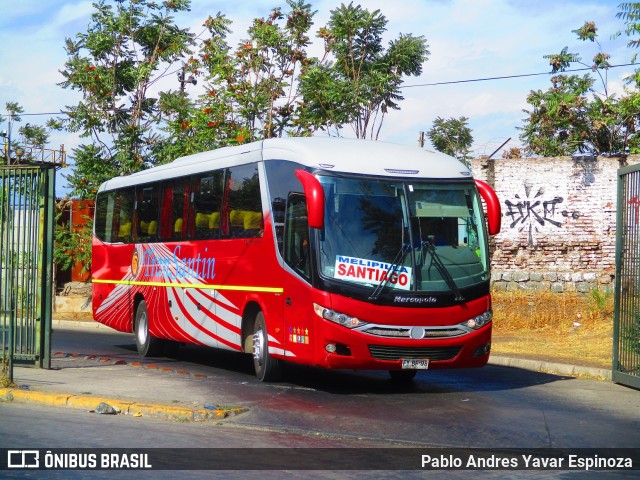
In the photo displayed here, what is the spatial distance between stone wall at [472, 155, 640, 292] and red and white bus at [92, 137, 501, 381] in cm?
1217

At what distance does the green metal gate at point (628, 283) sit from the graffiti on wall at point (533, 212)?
11.3 meters

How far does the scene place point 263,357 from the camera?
14.2 meters

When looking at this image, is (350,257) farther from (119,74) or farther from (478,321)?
(119,74)

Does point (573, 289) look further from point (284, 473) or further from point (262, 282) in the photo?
Result: point (284, 473)

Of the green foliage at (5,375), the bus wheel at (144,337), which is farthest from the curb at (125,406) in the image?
the bus wheel at (144,337)

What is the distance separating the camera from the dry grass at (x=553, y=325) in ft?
63.3

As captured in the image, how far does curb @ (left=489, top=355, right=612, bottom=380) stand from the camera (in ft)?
52.1

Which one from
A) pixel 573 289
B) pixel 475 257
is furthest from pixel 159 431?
pixel 573 289

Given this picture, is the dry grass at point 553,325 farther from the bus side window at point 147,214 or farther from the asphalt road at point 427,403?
the bus side window at point 147,214

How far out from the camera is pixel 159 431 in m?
9.68

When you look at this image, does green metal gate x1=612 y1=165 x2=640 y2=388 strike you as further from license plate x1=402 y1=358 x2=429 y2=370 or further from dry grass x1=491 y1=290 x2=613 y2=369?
license plate x1=402 y1=358 x2=429 y2=370

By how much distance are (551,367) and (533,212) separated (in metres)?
10.2

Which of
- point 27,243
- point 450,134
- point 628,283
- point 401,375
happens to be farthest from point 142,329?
point 450,134

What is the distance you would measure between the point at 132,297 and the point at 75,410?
8518mm
